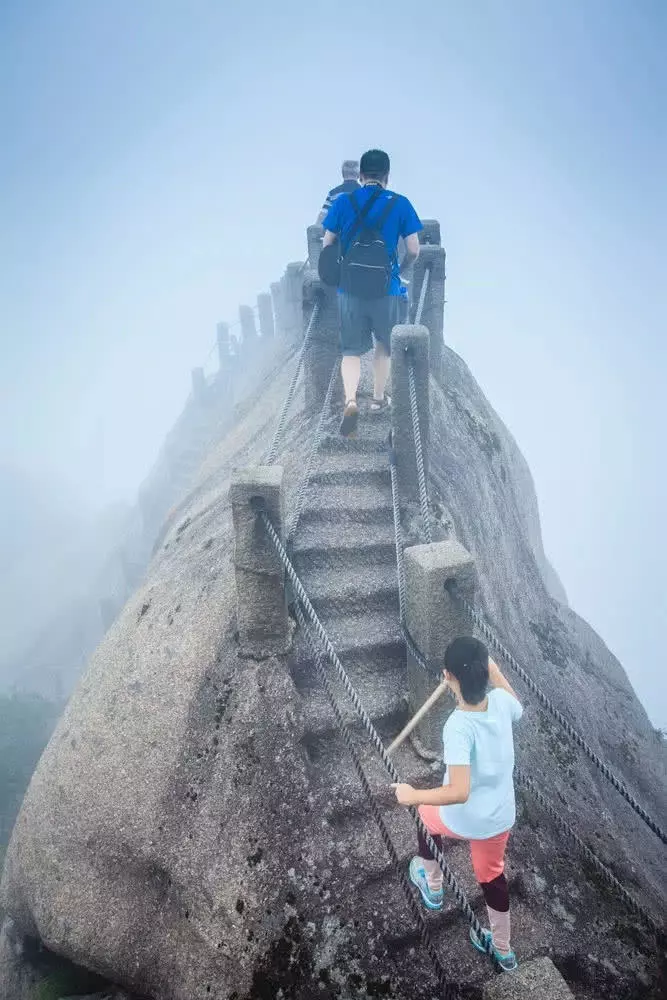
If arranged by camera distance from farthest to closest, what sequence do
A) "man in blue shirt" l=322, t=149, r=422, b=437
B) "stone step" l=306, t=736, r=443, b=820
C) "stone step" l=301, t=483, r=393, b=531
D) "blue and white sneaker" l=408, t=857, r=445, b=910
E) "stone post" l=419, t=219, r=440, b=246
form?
"stone post" l=419, t=219, r=440, b=246, "stone step" l=301, t=483, r=393, b=531, "man in blue shirt" l=322, t=149, r=422, b=437, "stone step" l=306, t=736, r=443, b=820, "blue and white sneaker" l=408, t=857, r=445, b=910

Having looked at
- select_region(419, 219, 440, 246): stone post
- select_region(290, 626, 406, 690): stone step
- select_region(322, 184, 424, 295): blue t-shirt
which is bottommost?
select_region(290, 626, 406, 690): stone step

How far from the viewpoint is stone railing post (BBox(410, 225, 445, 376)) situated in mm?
11828

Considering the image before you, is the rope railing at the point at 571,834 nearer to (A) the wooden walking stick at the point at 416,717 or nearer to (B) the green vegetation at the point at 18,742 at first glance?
(A) the wooden walking stick at the point at 416,717

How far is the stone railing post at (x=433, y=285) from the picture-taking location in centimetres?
1183

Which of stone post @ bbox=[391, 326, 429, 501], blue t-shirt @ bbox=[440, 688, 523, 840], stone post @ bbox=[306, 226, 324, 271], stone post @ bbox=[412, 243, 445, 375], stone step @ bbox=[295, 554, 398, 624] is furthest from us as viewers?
stone post @ bbox=[306, 226, 324, 271]

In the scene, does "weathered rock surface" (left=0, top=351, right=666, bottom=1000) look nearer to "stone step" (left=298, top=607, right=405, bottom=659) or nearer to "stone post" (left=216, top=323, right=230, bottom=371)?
"stone step" (left=298, top=607, right=405, bottom=659)

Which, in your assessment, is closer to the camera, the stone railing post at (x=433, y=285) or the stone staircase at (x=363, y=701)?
the stone staircase at (x=363, y=701)

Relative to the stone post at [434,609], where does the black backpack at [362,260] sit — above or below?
above

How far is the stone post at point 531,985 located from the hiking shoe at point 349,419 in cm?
653

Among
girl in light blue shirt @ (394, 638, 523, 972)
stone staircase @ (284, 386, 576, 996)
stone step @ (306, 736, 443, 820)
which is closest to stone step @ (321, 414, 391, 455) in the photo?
stone staircase @ (284, 386, 576, 996)

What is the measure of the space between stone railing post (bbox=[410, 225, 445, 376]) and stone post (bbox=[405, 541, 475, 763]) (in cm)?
807

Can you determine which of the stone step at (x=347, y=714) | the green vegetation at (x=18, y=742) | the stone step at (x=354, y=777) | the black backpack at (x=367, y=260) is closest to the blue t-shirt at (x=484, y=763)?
the stone step at (x=354, y=777)

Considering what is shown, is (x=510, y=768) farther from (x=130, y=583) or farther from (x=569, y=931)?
(x=130, y=583)

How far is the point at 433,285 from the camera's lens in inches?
478
